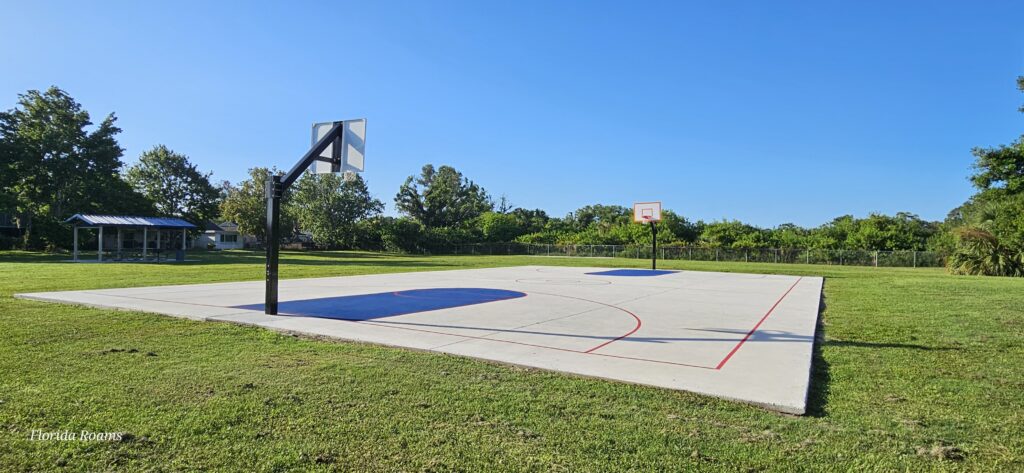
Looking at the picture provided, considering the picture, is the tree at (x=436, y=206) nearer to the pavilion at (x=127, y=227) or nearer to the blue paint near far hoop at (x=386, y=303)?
the pavilion at (x=127, y=227)

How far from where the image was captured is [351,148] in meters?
8.98

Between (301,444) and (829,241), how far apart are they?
46.3 m

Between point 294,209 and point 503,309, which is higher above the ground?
point 294,209

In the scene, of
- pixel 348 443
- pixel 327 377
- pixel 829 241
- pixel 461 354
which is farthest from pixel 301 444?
pixel 829 241

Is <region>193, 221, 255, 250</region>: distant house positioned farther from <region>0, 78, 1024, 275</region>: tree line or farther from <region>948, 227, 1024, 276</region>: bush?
<region>948, 227, 1024, 276</region>: bush

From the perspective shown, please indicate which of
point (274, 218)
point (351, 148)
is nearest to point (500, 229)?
point (351, 148)

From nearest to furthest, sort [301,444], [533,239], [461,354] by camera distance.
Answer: [301,444] < [461,354] < [533,239]

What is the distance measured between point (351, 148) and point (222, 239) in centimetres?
6721

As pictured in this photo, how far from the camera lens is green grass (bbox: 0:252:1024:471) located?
9.98 feet

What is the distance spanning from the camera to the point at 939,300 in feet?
38.3

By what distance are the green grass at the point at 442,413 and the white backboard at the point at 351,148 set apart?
11.4 feet

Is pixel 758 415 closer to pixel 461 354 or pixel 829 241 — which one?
pixel 461 354

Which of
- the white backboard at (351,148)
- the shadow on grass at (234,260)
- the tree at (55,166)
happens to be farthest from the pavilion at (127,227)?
the white backboard at (351,148)

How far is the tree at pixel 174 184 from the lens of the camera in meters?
52.3
